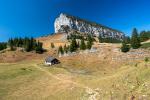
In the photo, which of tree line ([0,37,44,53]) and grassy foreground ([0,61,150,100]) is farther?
tree line ([0,37,44,53])

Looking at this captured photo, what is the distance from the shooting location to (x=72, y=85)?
3159 inches

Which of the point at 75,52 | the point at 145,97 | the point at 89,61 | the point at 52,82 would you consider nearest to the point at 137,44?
the point at 89,61

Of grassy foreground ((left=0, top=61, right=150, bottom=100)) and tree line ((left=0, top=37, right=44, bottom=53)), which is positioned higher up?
tree line ((left=0, top=37, right=44, bottom=53))

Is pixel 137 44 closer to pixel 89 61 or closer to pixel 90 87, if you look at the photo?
pixel 89 61

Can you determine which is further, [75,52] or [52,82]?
[75,52]

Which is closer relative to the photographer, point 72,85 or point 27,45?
point 72,85

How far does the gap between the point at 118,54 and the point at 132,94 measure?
62.2m

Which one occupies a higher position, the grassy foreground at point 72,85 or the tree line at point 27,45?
the tree line at point 27,45

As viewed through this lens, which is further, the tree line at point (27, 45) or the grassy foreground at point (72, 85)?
the tree line at point (27, 45)

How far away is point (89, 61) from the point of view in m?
127

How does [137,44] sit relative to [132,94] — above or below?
above

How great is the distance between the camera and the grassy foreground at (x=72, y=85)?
6450 centimetres

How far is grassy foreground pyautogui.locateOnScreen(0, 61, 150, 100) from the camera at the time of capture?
64500 millimetres

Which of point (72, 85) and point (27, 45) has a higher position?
point (27, 45)
